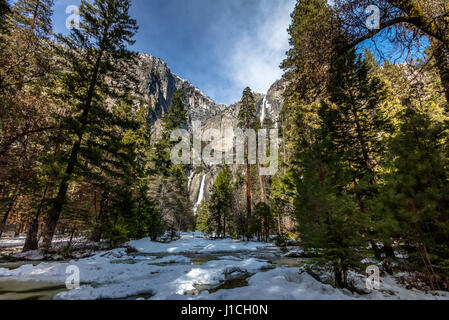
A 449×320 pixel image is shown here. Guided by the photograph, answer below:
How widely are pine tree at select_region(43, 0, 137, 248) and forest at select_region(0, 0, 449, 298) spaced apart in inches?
2.8

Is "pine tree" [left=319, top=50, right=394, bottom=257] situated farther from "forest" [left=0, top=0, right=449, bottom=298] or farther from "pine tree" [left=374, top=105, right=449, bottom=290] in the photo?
"pine tree" [left=374, top=105, right=449, bottom=290]

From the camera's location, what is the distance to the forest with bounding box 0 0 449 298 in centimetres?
409

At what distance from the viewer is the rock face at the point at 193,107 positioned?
8119cm

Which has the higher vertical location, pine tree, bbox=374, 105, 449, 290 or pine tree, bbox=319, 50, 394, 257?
pine tree, bbox=319, 50, 394, 257

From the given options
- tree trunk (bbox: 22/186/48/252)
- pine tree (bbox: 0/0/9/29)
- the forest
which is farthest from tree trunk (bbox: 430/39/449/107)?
tree trunk (bbox: 22/186/48/252)

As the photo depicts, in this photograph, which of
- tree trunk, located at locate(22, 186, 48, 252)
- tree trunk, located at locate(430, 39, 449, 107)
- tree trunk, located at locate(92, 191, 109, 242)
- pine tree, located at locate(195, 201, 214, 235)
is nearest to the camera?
tree trunk, located at locate(430, 39, 449, 107)

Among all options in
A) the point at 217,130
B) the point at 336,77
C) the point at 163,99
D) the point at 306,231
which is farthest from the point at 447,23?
the point at 163,99

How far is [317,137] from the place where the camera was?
725cm

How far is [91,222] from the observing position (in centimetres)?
1122

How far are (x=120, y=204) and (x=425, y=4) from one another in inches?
710

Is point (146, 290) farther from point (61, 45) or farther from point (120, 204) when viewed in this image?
point (61, 45)

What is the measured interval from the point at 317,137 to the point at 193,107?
481 feet

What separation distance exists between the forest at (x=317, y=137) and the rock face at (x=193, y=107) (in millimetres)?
55380

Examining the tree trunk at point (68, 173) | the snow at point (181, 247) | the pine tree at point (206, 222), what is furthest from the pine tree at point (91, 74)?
the pine tree at point (206, 222)
